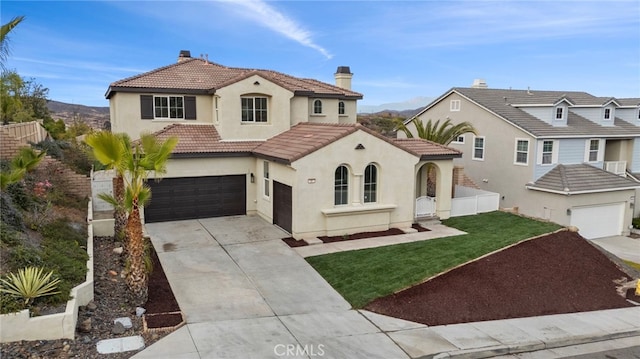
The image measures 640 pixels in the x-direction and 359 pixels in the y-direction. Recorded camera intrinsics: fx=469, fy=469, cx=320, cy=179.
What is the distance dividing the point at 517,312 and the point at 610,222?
63.2 ft

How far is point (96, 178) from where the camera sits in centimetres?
2391

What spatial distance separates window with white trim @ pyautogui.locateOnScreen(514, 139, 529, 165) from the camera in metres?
27.1

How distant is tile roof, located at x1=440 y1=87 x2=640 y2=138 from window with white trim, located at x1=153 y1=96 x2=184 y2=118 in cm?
1837

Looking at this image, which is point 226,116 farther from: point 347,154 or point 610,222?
A: point 610,222

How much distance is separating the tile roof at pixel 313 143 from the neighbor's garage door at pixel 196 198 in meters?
2.05

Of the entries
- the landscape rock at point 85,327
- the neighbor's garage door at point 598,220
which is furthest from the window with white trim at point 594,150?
the landscape rock at point 85,327

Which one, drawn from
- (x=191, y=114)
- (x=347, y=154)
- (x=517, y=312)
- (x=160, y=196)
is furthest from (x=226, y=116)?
(x=517, y=312)

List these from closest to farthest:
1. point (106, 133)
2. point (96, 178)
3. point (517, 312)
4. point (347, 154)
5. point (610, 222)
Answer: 1. point (106, 133)
2. point (517, 312)
3. point (347, 154)
4. point (96, 178)
5. point (610, 222)

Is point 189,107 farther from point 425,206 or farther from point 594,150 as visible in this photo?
point 594,150

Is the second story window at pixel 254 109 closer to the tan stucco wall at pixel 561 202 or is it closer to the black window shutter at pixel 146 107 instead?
the black window shutter at pixel 146 107

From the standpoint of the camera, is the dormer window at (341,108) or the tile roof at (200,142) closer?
the tile roof at (200,142)

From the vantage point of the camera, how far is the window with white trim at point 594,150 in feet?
95.7

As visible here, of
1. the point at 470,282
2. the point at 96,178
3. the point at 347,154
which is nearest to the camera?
the point at 470,282

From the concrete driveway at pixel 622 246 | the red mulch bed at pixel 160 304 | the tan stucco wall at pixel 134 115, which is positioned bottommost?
the concrete driveway at pixel 622 246
